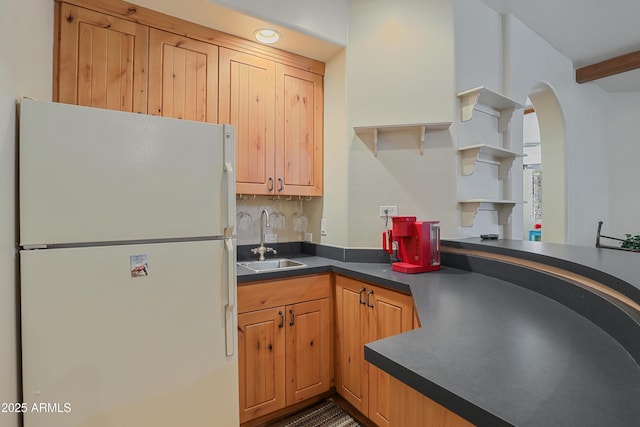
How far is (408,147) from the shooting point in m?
2.26

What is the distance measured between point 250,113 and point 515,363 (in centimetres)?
205

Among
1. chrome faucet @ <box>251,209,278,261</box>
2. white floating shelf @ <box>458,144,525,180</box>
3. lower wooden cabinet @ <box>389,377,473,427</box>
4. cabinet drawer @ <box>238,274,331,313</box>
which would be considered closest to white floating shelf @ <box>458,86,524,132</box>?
white floating shelf @ <box>458,144,525,180</box>

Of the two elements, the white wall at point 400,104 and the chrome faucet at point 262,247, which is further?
the chrome faucet at point 262,247

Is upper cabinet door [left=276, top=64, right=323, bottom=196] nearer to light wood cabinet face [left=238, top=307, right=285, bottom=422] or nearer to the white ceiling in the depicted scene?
light wood cabinet face [left=238, top=307, right=285, bottom=422]

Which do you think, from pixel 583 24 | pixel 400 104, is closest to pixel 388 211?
pixel 400 104

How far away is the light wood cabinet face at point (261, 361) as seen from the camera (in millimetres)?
1804

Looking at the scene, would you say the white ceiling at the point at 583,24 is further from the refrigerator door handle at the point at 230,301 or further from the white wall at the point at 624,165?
the refrigerator door handle at the point at 230,301

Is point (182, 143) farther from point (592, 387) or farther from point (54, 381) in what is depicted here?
point (592, 387)

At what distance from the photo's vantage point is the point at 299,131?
245cm

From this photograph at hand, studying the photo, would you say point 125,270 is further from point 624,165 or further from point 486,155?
point 624,165

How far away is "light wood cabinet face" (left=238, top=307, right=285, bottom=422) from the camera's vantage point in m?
1.80

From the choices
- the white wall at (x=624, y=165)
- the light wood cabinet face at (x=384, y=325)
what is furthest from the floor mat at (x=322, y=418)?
the white wall at (x=624, y=165)

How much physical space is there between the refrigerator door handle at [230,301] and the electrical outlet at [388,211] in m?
1.17

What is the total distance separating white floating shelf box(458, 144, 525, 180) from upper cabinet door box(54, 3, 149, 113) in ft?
6.82
